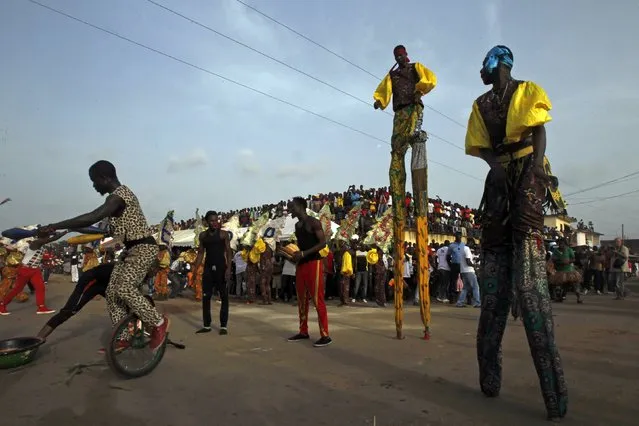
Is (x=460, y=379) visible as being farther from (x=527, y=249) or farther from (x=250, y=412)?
(x=250, y=412)

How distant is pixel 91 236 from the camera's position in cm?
477

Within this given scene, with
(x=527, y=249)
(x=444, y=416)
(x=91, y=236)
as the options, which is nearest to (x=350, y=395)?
(x=444, y=416)

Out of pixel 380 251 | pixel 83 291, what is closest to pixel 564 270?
pixel 380 251

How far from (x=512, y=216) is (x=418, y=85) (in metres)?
3.17

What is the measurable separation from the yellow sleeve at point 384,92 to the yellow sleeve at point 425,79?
406mm

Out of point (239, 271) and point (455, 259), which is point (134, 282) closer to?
point (455, 259)

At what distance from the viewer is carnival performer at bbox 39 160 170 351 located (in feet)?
13.9

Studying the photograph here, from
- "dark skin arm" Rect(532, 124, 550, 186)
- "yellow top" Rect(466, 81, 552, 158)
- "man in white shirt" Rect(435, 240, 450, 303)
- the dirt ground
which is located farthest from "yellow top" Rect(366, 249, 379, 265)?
"dark skin arm" Rect(532, 124, 550, 186)

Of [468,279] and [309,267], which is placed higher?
[309,267]

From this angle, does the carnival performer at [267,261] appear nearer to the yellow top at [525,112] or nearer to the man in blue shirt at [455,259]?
the man in blue shirt at [455,259]

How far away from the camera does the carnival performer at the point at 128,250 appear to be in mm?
4234

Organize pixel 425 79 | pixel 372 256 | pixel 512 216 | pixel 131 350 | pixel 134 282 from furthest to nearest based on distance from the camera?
pixel 372 256, pixel 425 79, pixel 131 350, pixel 134 282, pixel 512 216

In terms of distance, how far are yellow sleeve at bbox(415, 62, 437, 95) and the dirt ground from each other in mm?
3370

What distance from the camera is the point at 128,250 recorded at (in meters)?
4.38
